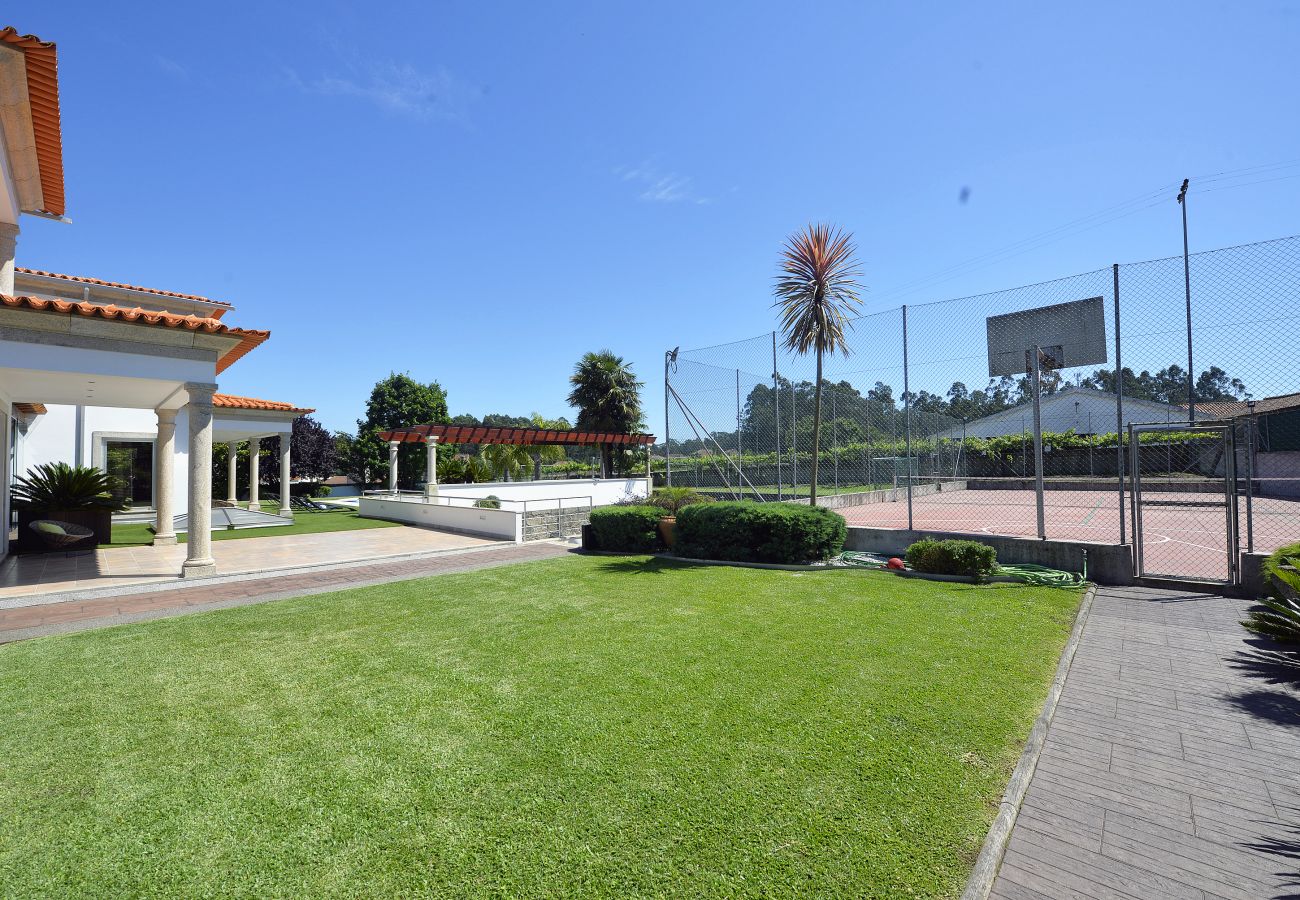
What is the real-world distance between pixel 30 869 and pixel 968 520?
14436 millimetres

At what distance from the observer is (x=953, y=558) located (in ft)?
27.3

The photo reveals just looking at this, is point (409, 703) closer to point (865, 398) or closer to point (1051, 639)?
point (1051, 639)

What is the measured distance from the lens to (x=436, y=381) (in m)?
43.7

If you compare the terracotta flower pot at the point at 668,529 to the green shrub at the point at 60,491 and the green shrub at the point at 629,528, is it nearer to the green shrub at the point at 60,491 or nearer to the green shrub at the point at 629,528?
the green shrub at the point at 629,528


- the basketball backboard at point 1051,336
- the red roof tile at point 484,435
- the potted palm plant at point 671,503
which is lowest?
the potted palm plant at point 671,503

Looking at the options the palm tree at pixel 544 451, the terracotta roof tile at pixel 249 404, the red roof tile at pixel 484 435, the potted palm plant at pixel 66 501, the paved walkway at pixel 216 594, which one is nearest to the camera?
the paved walkway at pixel 216 594

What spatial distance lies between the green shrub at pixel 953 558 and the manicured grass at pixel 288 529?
16.4m

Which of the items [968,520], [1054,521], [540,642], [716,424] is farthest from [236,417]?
[1054,521]

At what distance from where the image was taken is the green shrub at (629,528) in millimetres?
11766

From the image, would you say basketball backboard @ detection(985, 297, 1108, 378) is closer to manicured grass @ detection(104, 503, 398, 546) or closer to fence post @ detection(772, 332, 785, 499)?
fence post @ detection(772, 332, 785, 499)

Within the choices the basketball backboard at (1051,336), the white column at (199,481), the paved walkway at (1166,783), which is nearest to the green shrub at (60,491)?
the white column at (199,481)

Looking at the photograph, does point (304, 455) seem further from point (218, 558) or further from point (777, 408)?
point (777, 408)

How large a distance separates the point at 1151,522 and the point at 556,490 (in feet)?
66.4

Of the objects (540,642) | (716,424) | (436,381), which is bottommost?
(540,642)
